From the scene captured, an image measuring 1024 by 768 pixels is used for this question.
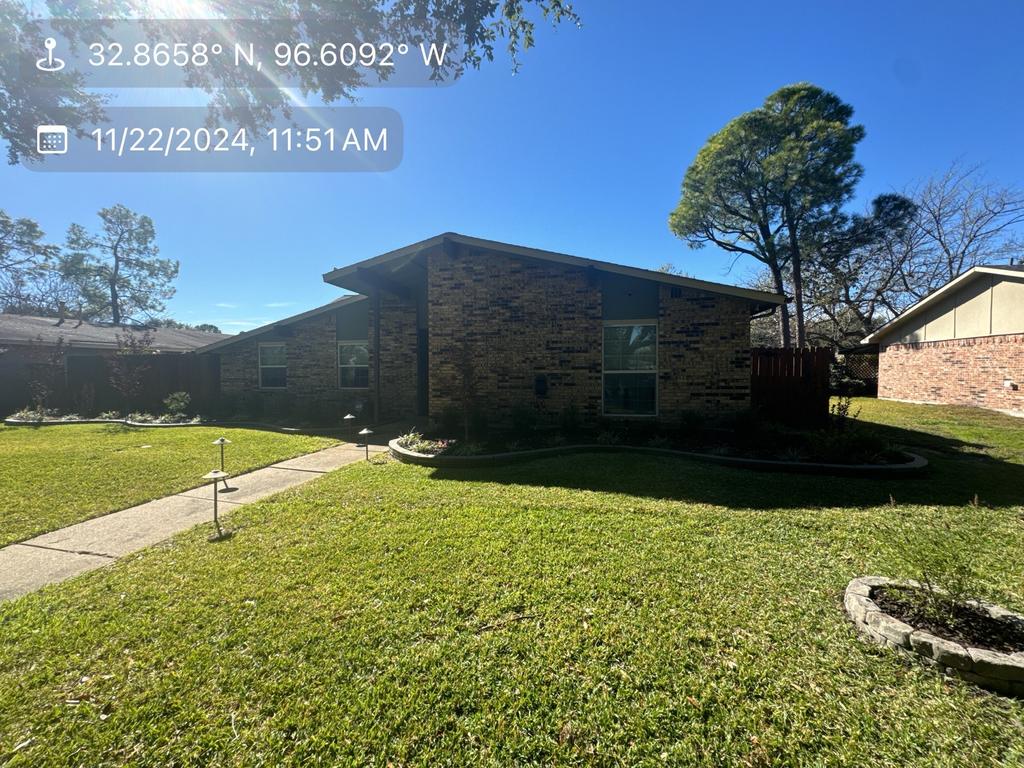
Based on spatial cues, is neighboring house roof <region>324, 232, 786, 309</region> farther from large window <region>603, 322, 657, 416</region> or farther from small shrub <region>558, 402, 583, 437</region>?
small shrub <region>558, 402, 583, 437</region>

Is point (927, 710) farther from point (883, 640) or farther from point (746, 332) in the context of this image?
point (746, 332)

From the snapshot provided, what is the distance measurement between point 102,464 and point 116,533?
4.00 m

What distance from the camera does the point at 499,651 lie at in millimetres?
2340

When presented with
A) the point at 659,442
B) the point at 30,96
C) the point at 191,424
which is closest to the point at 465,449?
the point at 659,442

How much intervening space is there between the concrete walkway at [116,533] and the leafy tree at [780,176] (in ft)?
68.3

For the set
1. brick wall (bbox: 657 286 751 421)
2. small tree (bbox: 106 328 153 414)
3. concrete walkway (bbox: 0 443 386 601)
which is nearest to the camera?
concrete walkway (bbox: 0 443 386 601)

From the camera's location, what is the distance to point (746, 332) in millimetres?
7906

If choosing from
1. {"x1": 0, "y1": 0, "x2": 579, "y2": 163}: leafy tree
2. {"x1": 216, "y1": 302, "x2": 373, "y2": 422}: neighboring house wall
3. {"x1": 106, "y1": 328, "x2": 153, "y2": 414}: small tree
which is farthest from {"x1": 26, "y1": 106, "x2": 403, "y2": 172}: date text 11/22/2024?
{"x1": 106, "y1": 328, "x2": 153, "y2": 414}: small tree

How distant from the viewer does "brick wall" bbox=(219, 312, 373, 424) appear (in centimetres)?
1236

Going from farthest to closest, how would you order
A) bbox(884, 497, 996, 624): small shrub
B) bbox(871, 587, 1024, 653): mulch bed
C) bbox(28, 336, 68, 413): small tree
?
bbox(28, 336, 68, 413): small tree → bbox(884, 497, 996, 624): small shrub → bbox(871, 587, 1024, 653): mulch bed

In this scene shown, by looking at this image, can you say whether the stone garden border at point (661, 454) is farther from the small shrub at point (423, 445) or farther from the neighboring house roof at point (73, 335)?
the neighboring house roof at point (73, 335)

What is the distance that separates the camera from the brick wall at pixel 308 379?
12.4m

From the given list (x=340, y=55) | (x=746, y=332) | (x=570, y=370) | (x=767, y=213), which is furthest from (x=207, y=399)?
(x=767, y=213)

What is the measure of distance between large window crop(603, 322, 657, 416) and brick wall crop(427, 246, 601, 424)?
0.89 ft
